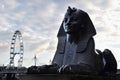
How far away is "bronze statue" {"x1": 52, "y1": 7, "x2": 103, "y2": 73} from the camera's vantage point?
9.64 metres

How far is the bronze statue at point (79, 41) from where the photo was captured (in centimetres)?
964

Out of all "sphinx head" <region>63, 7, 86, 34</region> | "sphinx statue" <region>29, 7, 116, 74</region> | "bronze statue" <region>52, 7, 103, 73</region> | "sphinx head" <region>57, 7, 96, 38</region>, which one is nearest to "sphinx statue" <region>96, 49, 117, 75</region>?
"sphinx statue" <region>29, 7, 116, 74</region>

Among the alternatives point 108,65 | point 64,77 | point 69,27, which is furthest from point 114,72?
point 64,77

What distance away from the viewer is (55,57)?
10.7 m

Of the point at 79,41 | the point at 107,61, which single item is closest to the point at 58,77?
the point at 79,41

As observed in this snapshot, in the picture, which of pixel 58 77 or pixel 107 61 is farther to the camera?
pixel 107 61

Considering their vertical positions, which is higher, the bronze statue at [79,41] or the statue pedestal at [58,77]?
the bronze statue at [79,41]

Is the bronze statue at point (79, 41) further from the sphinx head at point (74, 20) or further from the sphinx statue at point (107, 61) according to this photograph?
the sphinx statue at point (107, 61)

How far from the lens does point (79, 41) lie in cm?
1010

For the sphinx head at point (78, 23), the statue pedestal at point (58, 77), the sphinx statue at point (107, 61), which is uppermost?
the sphinx head at point (78, 23)

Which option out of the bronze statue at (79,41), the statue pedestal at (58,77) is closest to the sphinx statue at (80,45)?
the bronze statue at (79,41)

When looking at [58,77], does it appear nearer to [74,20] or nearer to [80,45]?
[80,45]

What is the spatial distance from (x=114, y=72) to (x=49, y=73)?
2.82 m

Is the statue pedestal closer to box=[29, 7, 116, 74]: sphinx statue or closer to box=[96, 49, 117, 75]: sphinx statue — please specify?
box=[29, 7, 116, 74]: sphinx statue
